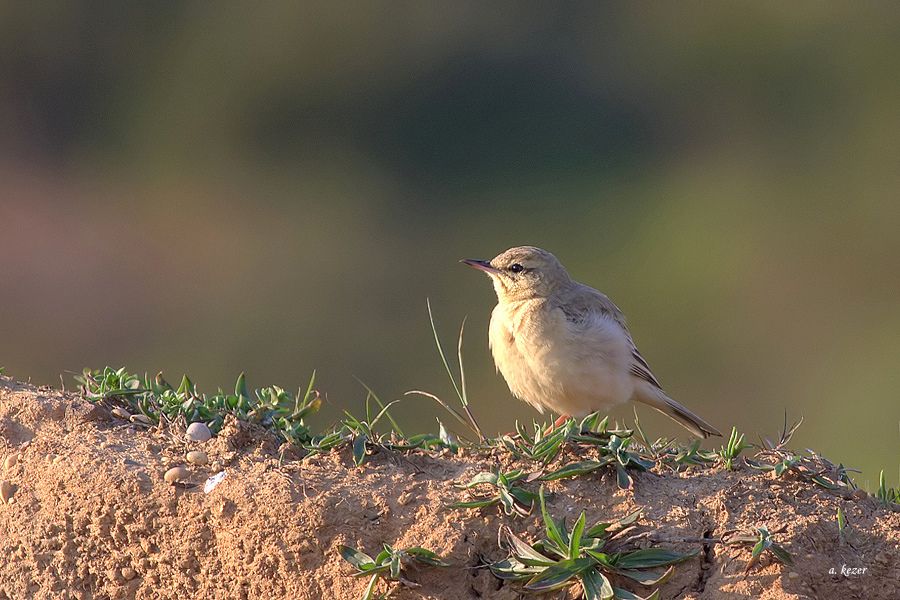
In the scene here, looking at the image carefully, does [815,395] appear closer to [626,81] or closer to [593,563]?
[626,81]

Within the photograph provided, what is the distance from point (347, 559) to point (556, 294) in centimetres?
303

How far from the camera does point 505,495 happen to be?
4.62 meters

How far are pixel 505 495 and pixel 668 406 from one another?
3107 millimetres

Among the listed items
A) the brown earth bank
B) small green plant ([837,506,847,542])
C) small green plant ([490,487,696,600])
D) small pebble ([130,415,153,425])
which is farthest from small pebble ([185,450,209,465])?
small green plant ([837,506,847,542])

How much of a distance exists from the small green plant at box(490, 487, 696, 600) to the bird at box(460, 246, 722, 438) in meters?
2.28

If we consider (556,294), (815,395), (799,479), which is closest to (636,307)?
(815,395)

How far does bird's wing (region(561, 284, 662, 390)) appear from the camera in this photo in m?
7.22

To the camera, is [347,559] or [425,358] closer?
[347,559]

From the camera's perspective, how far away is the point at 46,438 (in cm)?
521

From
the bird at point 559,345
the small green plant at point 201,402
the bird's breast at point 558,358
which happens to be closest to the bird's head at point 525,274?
the bird at point 559,345

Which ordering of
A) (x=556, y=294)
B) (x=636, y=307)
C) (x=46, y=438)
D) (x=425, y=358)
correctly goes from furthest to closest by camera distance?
(x=636, y=307)
(x=425, y=358)
(x=556, y=294)
(x=46, y=438)

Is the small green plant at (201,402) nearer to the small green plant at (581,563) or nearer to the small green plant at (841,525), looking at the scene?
the small green plant at (581,563)

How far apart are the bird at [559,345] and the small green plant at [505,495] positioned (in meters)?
2.05

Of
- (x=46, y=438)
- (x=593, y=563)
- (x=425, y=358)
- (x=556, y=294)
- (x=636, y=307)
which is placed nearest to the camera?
(x=593, y=563)
